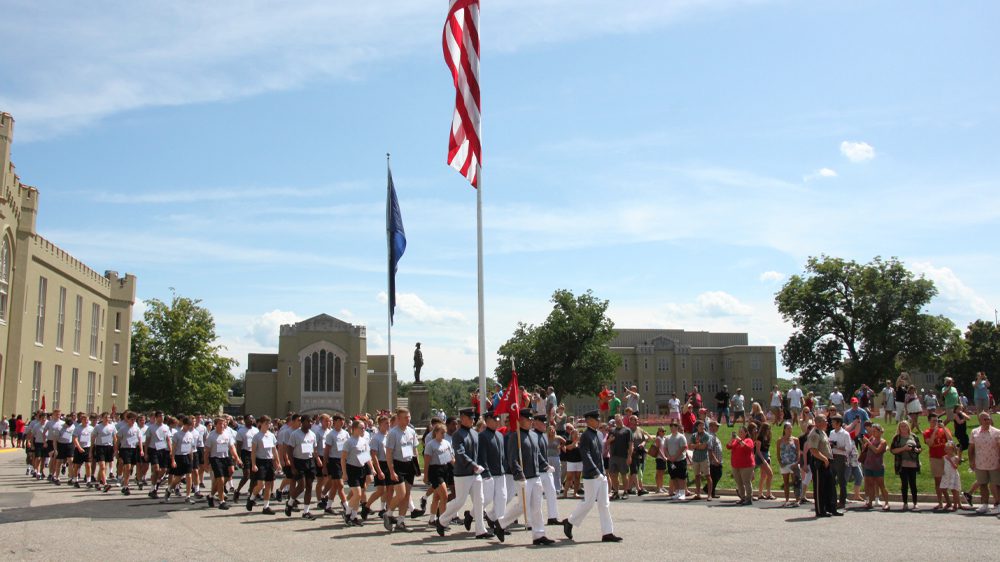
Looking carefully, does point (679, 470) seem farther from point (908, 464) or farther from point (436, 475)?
point (436, 475)

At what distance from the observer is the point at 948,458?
52.1 ft

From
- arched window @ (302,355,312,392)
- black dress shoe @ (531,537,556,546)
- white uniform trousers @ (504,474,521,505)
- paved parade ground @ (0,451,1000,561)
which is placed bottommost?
paved parade ground @ (0,451,1000,561)

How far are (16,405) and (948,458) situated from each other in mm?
40619

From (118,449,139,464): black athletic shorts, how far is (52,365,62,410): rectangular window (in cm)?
3085

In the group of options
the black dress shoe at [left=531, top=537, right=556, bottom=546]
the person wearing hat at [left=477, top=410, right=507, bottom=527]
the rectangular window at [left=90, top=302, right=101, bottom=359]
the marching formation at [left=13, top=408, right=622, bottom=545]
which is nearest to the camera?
the black dress shoe at [left=531, top=537, right=556, bottom=546]

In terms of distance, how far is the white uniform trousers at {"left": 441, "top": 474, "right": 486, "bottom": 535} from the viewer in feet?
41.0

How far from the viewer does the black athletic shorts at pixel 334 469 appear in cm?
1530

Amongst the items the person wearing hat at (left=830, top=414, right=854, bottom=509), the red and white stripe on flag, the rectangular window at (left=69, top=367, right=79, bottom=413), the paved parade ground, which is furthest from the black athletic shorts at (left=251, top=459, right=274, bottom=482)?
the rectangular window at (left=69, top=367, right=79, bottom=413)

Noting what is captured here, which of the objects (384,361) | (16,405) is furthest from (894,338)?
(16,405)

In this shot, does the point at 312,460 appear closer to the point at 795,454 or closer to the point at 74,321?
the point at 795,454

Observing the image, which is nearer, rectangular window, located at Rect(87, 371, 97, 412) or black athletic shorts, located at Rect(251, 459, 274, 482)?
black athletic shorts, located at Rect(251, 459, 274, 482)

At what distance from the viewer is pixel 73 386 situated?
52094 mm

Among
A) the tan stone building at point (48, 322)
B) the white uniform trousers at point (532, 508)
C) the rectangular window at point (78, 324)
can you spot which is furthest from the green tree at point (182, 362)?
the white uniform trousers at point (532, 508)

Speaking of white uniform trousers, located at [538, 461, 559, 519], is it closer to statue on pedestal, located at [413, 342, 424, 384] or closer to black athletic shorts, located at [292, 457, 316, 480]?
black athletic shorts, located at [292, 457, 316, 480]
